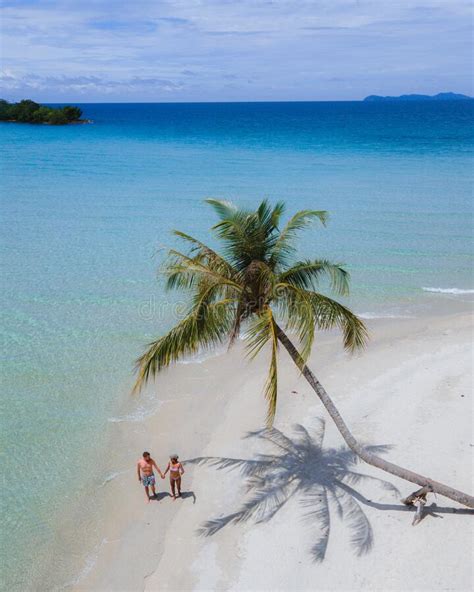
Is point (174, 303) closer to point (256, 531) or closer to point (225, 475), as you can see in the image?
point (225, 475)

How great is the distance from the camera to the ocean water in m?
12.2

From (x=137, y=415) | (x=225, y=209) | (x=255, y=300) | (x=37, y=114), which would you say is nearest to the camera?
(x=255, y=300)

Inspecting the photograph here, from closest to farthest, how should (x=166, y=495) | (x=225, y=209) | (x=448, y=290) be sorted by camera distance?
1. (x=225, y=209)
2. (x=166, y=495)
3. (x=448, y=290)

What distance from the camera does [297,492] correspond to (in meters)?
10.6

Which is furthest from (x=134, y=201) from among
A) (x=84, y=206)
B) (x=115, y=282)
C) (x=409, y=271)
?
(x=409, y=271)

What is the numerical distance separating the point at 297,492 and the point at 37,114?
9800 cm

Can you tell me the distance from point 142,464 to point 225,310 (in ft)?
11.4

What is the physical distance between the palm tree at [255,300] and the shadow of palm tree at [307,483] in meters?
1.06

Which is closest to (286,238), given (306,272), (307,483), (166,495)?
(306,272)

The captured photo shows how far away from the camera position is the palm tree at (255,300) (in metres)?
9.10

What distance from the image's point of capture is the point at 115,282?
22.0 m

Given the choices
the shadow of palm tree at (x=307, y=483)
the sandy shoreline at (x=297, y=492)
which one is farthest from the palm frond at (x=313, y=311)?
the sandy shoreline at (x=297, y=492)

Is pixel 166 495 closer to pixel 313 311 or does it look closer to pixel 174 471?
pixel 174 471

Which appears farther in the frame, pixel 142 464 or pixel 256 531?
pixel 142 464
